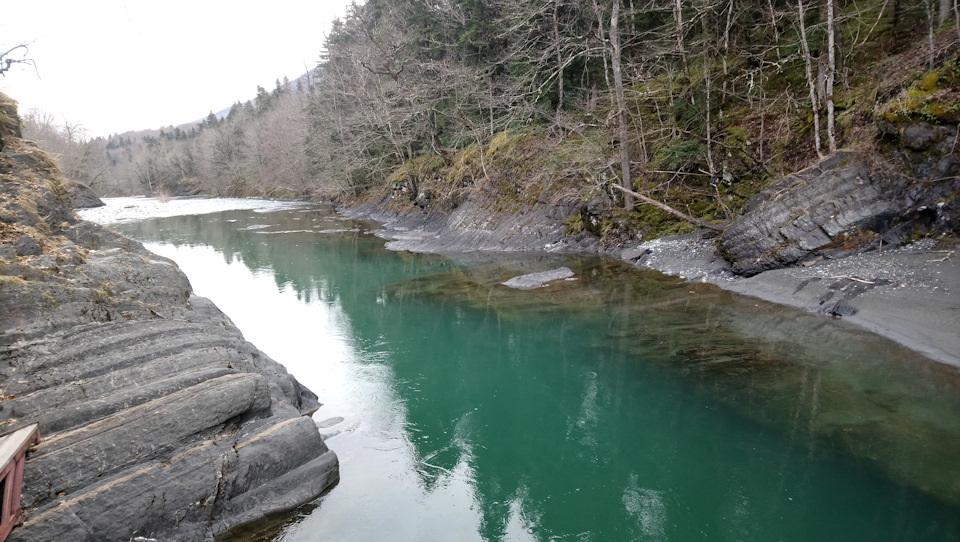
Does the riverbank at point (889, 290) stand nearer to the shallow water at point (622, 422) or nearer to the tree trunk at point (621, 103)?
the shallow water at point (622, 422)

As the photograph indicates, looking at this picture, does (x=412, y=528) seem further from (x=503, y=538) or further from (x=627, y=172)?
(x=627, y=172)

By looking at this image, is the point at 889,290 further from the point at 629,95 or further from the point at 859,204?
the point at 629,95

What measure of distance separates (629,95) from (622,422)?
1802cm

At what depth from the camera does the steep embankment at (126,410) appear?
512 cm

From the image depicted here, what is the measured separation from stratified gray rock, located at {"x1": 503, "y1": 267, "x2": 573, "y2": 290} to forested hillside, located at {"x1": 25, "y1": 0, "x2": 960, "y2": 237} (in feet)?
12.2

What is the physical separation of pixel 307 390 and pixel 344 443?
76.9 inches

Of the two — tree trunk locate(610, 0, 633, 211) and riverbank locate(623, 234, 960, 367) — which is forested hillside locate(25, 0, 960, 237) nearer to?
tree trunk locate(610, 0, 633, 211)

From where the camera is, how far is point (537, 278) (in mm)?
15461

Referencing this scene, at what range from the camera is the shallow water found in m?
5.49

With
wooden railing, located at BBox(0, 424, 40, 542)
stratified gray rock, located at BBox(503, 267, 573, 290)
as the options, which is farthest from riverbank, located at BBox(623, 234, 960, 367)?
wooden railing, located at BBox(0, 424, 40, 542)

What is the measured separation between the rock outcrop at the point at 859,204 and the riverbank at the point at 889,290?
1.20 ft

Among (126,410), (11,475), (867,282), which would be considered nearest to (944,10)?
(867,282)

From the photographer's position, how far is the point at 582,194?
20.2m

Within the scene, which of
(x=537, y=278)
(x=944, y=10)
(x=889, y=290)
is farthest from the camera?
(x=537, y=278)
